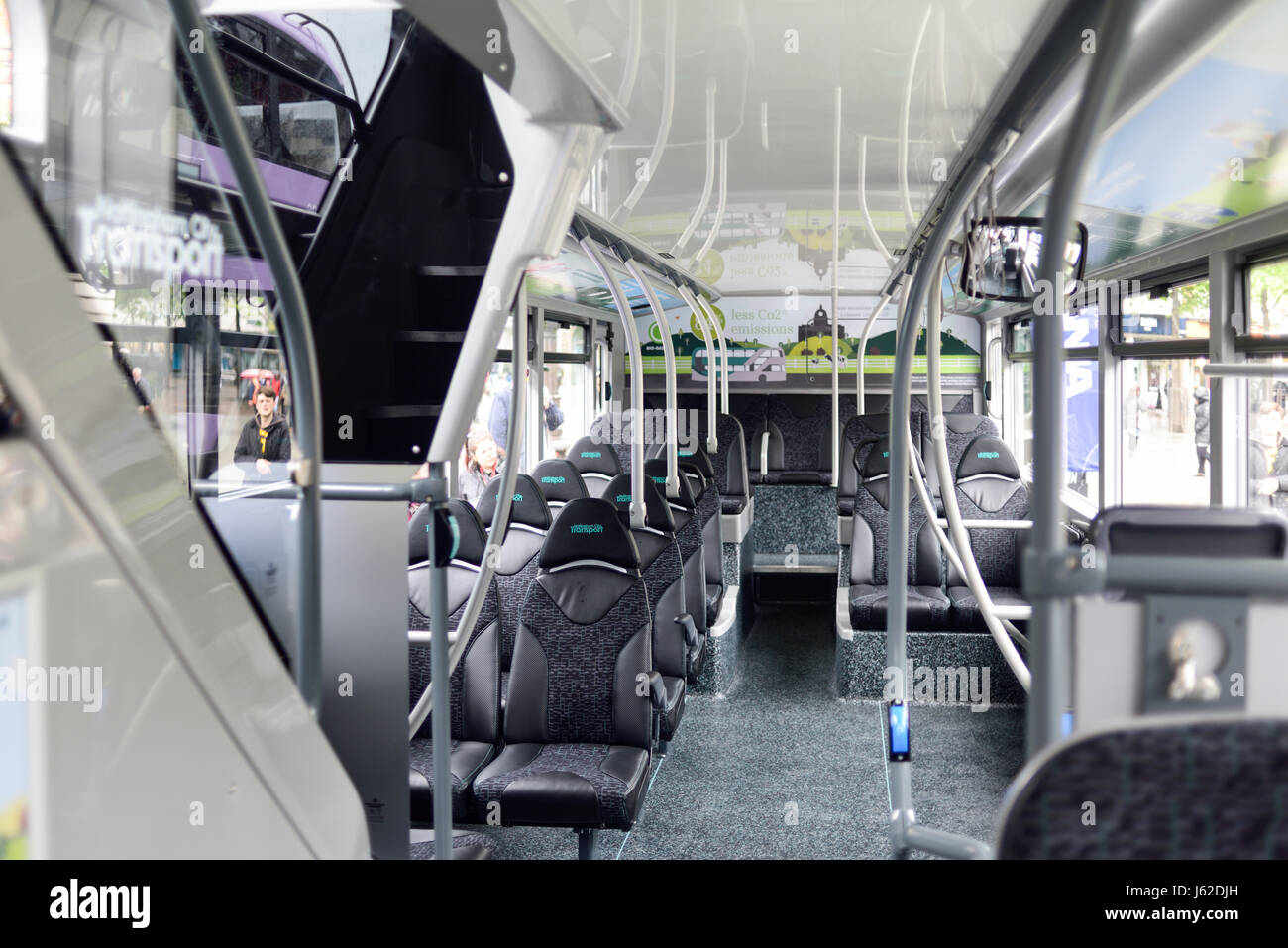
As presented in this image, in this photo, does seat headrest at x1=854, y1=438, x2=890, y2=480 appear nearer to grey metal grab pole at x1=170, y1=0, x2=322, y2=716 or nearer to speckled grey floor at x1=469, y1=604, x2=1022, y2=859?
speckled grey floor at x1=469, y1=604, x2=1022, y2=859

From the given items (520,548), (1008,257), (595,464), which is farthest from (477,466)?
(1008,257)

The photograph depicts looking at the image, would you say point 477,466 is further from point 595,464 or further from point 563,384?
point 563,384

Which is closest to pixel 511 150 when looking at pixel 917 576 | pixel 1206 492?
pixel 1206 492

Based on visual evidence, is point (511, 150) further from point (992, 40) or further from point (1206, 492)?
point (1206, 492)

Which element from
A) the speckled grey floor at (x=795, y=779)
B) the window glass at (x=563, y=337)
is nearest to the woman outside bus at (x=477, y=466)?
the window glass at (x=563, y=337)

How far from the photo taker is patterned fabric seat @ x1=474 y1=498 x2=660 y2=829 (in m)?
3.61

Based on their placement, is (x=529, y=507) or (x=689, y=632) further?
(x=529, y=507)

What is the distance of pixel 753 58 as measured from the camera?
400 centimetres

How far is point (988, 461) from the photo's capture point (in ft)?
19.9

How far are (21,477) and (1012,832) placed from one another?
69cm

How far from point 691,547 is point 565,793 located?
2.34 metres

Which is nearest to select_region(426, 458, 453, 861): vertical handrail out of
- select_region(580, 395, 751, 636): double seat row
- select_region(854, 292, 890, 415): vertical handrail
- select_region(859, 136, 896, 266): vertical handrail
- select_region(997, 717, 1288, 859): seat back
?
select_region(997, 717, 1288, 859): seat back

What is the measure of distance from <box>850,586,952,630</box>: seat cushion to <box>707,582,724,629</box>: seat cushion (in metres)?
0.74

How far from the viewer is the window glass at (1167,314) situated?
3.90 meters
